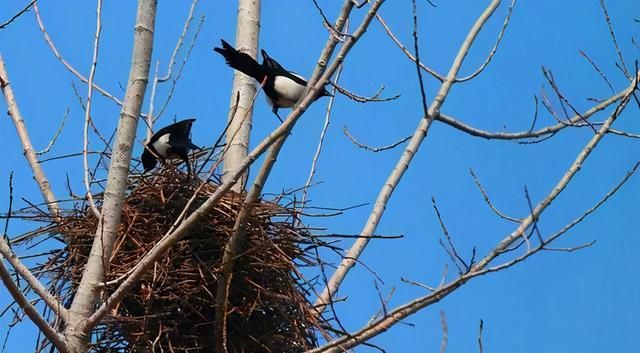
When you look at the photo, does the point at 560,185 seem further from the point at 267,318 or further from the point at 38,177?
the point at 38,177

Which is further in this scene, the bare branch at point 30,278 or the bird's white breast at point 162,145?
the bird's white breast at point 162,145

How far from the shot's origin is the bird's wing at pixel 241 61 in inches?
177

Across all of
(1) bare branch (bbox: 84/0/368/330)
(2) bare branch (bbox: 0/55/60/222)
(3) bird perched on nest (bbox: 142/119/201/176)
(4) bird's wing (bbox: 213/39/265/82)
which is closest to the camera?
(1) bare branch (bbox: 84/0/368/330)

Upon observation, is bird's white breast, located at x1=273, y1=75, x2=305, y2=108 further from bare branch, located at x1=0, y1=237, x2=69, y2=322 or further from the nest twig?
bare branch, located at x1=0, y1=237, x2=69, y2=322

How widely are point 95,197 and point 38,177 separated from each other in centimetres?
26

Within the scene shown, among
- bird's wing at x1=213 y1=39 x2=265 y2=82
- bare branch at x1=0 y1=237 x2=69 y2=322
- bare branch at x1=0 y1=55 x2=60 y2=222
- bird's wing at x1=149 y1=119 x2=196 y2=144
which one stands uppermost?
bird's wing at x1=213 y1=39 x2=265 y2=82

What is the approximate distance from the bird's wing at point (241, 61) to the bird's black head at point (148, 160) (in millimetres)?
613

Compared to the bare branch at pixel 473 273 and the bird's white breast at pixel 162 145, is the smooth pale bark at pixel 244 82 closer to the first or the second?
the bird's white breast at pixel 162 145

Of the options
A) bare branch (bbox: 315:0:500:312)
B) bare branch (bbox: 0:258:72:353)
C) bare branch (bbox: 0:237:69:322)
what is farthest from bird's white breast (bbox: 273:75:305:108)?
bare branch (bbox: 0:258:72:353)

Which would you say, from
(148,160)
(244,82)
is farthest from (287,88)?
(148,160)

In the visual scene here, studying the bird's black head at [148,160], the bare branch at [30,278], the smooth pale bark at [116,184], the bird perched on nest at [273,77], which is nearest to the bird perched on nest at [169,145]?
the bird's black head at [148,160]

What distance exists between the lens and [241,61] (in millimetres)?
4566

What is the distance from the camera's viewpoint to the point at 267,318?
13.1 ft

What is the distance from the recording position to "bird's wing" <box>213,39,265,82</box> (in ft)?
14.8
